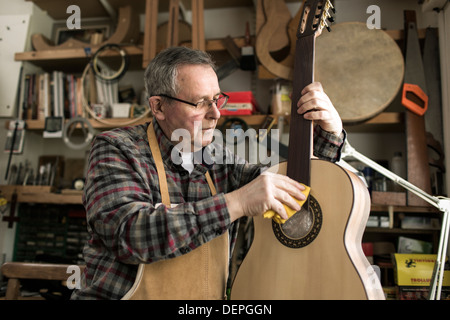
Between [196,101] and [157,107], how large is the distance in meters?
0.18

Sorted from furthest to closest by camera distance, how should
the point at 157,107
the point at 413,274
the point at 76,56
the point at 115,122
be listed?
1. the point at 76,56
2. the point at 115,122
3. the point at 413,274
4. the point at 157,107

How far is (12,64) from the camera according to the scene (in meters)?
2.77

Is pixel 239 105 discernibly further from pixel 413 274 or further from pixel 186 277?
pixel 186 277

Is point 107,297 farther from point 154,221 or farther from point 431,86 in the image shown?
point 431,86

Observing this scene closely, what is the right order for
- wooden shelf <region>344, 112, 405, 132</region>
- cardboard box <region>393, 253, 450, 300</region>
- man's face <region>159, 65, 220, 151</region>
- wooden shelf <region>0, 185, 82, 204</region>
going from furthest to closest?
1. wooden shelf <region>0, 185, 82, 204</region>
2. wooden shelf <region>344, 112, 405, 132</region>
3. cardboard box <region>393, 253, 450, 300</region>
4. man's face <region>159, 65, 220, 151</region>

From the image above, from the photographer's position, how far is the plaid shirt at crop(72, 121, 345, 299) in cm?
90

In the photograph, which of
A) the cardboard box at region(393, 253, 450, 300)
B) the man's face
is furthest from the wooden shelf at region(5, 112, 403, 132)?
the man's face

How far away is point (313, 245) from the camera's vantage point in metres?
0.94

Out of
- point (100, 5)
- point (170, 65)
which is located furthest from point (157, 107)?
point (100, 5)

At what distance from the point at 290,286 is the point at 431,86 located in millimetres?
1859

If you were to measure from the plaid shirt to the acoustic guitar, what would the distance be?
0.51ft

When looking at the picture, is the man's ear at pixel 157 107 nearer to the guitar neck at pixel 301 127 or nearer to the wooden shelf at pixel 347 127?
the guitar neck at pixel 301 127

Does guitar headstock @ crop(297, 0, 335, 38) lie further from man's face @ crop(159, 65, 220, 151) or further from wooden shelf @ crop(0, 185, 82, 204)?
wooden shelf @ crop(0, 185, 82, 204)

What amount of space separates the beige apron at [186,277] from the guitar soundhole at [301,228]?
193 millimetres
